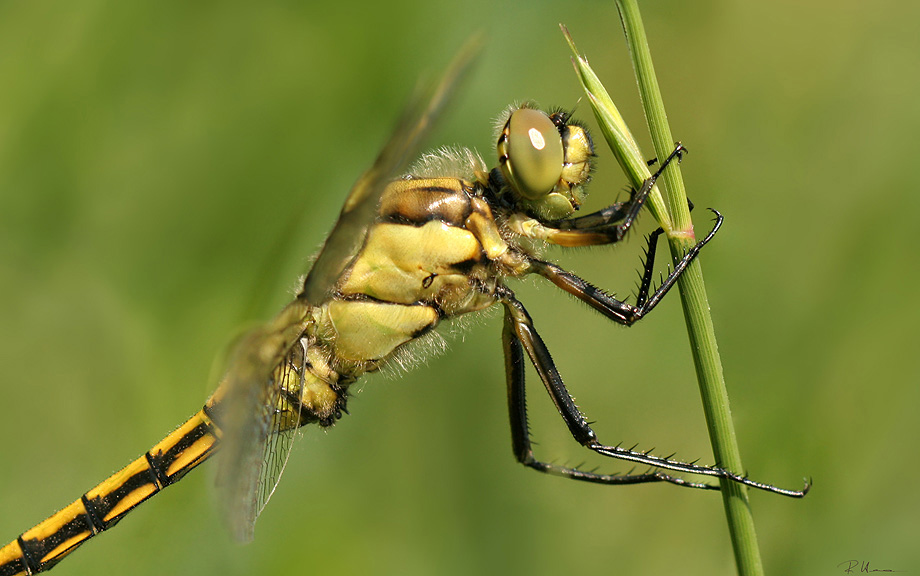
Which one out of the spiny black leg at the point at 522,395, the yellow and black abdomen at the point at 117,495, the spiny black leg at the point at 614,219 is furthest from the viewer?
the yellow and black abdomen at the point at 117,495

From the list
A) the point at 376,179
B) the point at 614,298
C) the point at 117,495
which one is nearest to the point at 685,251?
the point at 614,298

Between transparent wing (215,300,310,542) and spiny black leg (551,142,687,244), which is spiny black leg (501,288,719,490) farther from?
transparent wing (215,300,310,542)

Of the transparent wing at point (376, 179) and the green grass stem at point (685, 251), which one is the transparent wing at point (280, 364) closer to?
the transparent wing at point (376, 179)

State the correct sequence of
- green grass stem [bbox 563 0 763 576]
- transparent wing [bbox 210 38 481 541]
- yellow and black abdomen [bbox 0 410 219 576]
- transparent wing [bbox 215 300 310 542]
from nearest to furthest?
1. green grass stem [bbox 563 0 763 576]
2. transparent wing [bbox 210 38 481 541]
3. transparent wing [bbox 215 300 310 542]
4. yellow and black abdomen [bbox 0 410 219 576]

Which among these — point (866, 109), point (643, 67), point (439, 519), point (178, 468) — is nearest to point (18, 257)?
point (178, 468)

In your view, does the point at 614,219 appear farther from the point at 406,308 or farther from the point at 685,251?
the point at 406,308

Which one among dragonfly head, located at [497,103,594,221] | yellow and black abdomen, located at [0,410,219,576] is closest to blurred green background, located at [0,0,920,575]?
yellow and black abdomen, located at [0,410,219,576]

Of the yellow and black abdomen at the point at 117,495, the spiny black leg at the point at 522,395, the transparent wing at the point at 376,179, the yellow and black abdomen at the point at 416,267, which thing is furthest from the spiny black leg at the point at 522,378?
the yellow and black abdomen at the point at 117,495
